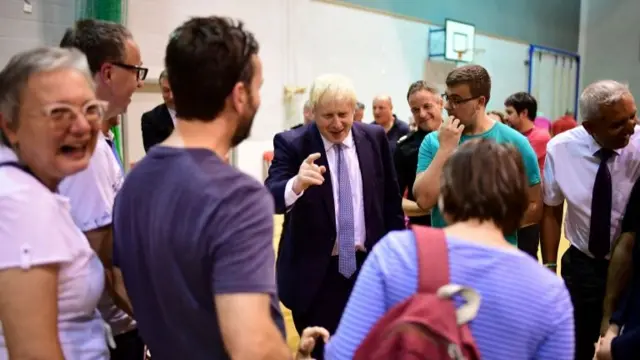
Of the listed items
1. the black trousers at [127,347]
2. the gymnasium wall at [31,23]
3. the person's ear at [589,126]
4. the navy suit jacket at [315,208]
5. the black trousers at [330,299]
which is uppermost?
the gymnasium wall at [31,23]

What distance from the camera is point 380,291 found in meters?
1.10

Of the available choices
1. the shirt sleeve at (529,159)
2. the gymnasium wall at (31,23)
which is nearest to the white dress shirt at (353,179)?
the shirt sleeve at (529,159)

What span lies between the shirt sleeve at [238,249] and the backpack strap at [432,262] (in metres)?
0.29

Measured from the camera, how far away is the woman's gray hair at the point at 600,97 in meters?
2.06

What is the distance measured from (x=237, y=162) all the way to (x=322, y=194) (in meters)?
4.38

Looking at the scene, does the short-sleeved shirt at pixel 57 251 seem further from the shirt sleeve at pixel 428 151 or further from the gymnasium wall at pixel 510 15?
the gymnasium wall at pixel 510 15

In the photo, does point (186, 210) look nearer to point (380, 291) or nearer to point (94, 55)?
point (380, 291)

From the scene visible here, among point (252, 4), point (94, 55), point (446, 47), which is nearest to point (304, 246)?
point (94, 55)

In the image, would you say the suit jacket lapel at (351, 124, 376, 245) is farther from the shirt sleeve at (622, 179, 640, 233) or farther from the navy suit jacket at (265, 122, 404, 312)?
the shirt sleeve at (622, 179, 640, 233)

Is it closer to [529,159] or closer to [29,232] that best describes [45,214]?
[29,232]

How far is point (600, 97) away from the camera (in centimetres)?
208

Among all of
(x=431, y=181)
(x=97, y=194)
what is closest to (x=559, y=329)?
(x=97, y=194)

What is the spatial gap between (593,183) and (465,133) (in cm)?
54

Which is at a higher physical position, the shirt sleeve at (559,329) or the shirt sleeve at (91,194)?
the shirt sleeve at (91,194)
